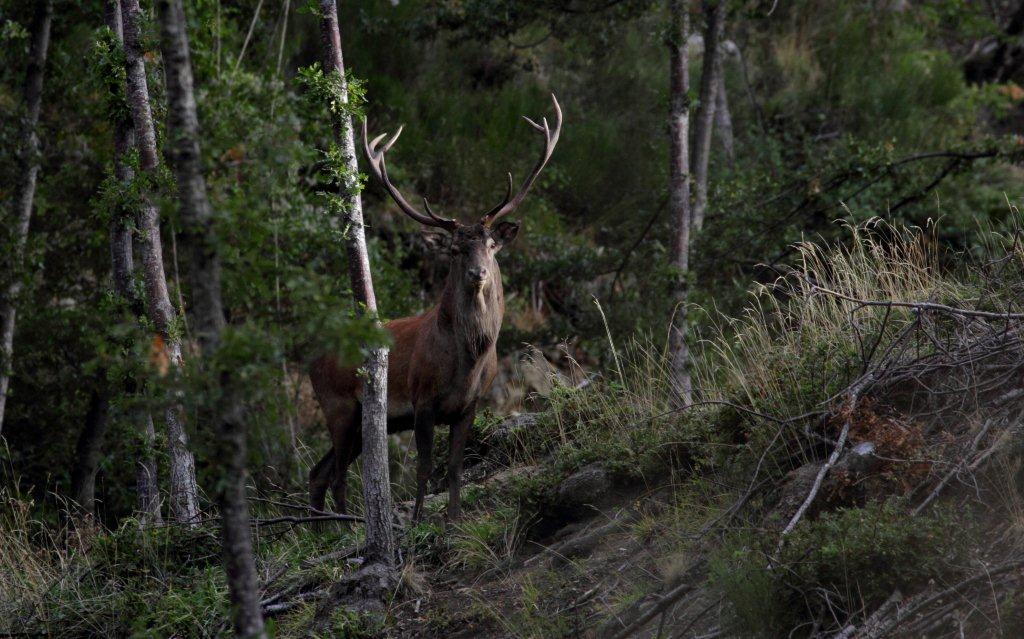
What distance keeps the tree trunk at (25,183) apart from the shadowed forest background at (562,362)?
0.36 feet

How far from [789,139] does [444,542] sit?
11.1 meters

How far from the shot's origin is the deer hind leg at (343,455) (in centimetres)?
902

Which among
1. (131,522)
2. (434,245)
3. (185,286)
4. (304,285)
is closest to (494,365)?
(434,245)

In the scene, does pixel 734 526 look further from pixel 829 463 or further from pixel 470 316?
pixel 470 316

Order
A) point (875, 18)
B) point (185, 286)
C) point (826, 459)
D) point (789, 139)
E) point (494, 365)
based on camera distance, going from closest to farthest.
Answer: point (826, 459) < point (494, 365) < point (185, 286) < point (789, 139) < point (875, 18)

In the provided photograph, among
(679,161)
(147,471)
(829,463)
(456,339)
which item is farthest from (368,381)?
(679,161)

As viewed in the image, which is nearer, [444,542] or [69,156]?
[444,542]

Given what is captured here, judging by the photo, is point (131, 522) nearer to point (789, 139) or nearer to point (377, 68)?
point (377, 68)

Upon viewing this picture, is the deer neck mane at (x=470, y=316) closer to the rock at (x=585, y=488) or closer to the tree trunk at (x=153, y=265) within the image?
the rock at (x=585, y=488)

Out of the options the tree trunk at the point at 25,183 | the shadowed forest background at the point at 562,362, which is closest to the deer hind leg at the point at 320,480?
the shadowed forest background at the point at 562,362

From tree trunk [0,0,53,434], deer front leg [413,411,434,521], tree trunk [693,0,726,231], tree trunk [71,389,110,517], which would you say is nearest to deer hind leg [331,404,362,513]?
deer front leg [413,411,434,521]

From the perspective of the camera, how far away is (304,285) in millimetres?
4445

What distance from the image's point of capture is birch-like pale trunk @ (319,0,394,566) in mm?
6707

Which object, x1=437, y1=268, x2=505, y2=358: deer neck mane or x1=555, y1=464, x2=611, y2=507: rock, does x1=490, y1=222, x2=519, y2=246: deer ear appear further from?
x1=555, y1=464, x2=611, y2=507: rock
